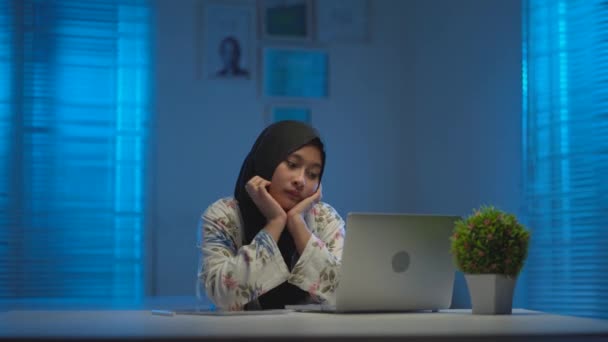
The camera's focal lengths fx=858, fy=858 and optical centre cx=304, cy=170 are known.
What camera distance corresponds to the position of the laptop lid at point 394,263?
1992 mm

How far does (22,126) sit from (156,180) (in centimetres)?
82

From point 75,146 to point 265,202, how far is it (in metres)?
2.81

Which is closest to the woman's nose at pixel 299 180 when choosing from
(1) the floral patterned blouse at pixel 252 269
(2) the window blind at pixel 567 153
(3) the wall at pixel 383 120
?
(1) the floral patterned blouse at pixel 252 269

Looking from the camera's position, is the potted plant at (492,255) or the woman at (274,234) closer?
the potted plant at (492,255)

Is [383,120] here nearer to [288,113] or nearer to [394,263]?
[288,113]

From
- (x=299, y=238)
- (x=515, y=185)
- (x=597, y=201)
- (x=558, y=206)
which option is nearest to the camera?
(x=299, y=238)

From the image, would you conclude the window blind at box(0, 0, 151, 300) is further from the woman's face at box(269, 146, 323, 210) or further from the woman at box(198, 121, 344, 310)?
the woman's face at box(269, 146, 323, 210)

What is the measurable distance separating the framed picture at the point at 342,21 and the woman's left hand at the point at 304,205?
9.62ft

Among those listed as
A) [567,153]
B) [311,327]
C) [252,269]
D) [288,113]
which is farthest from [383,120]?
[311,327]

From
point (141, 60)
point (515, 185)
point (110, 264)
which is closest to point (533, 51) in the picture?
point (515, 185)

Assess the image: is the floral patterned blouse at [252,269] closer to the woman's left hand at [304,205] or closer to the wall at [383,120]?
the woman's left hand at [304,205]

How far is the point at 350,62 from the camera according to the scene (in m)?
5.44

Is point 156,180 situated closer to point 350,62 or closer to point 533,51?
point 350,62

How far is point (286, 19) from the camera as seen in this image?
5.35m
